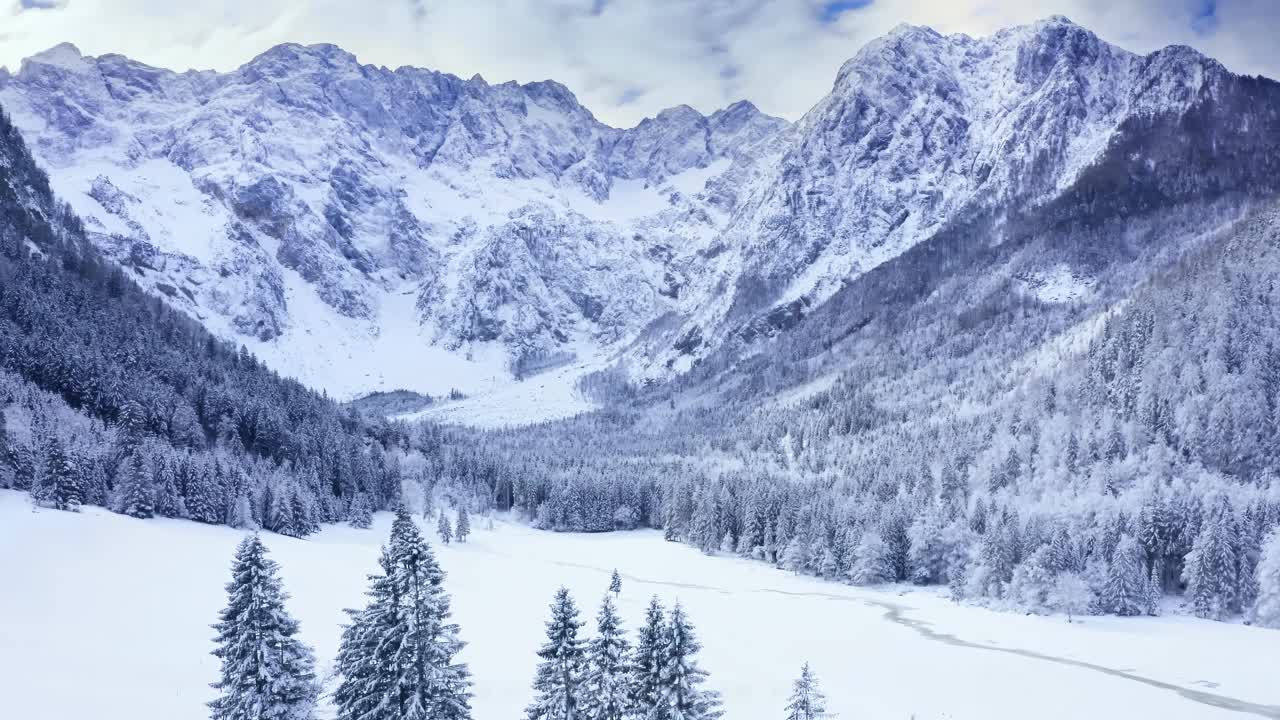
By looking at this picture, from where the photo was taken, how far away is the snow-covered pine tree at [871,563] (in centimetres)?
11231

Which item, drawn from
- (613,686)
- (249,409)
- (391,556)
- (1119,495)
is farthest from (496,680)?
(1119,495)

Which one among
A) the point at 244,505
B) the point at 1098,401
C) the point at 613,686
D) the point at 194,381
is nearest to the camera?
the point at 613,686

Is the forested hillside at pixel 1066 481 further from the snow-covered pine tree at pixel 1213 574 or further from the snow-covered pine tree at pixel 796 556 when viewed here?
the snow-covered pine tree at pixel 796 556

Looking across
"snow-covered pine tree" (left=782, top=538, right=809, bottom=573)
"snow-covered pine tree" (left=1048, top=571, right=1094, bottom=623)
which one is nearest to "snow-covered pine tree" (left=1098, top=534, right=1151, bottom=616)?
"snow-covered pine tree" (left=1048, top=571, right=1094, bottom=623)

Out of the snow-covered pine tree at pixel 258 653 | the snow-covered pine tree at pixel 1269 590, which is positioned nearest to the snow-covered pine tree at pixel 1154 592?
the snow-covered pine tree at pixel 1269 590

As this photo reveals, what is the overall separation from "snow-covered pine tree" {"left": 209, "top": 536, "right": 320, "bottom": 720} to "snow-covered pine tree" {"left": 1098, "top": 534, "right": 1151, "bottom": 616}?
9164 centimetres

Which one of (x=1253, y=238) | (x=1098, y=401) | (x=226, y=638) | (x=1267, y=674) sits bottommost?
(x=1267, y=674)

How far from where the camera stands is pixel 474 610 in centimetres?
7031

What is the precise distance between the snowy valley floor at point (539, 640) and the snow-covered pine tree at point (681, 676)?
751 inches

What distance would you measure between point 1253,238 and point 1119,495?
273 ft

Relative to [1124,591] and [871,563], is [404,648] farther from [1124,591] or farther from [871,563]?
[871,563]

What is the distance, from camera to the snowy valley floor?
131 feet

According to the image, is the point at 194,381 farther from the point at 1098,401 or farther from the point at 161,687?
the point at 1098,401

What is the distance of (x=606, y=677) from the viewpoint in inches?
1094
